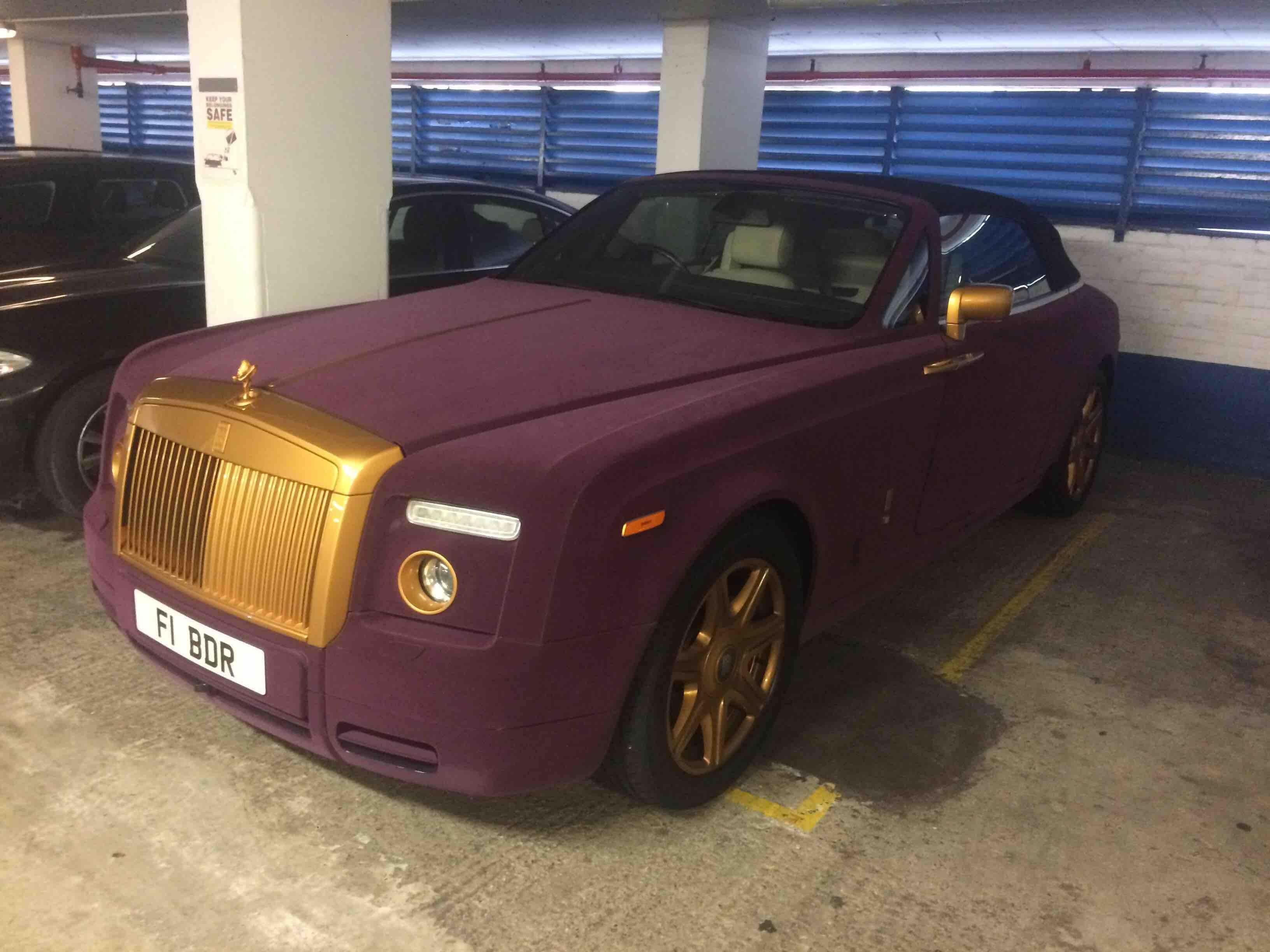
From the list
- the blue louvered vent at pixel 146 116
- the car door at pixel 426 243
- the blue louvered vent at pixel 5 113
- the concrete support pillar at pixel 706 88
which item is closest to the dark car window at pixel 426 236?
the car door at pixel 426 243

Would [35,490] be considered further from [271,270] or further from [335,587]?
[335,587]

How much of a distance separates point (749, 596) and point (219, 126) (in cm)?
285

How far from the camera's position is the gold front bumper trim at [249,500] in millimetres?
2113

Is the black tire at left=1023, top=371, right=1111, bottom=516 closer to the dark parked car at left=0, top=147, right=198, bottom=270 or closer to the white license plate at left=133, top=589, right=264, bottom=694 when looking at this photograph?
the white license plate at left=133, top=589, right=264, bottom=694

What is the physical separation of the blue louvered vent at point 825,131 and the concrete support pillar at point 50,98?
271 inches

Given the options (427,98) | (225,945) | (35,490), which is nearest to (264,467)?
(225,945)

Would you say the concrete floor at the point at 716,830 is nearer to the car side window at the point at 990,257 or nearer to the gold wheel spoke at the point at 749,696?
the gold wheel spoke at the point at 749,696

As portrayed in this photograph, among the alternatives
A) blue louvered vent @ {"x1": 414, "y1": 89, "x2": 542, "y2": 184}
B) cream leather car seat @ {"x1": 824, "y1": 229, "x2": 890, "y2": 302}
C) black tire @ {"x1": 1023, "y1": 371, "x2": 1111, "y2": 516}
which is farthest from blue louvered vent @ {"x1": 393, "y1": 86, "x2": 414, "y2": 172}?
cream leather car seat @ {"x1": 824, "y1": 229, "x2": 890, "y2": 302}

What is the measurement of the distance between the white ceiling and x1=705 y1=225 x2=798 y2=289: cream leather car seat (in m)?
1.95

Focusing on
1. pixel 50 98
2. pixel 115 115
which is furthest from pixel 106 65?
pixel 115 115

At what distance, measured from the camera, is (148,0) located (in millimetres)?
7148

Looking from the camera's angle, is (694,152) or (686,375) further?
(694,152)

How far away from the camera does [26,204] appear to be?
16.3 ft

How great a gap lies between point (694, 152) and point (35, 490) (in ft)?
14.4
